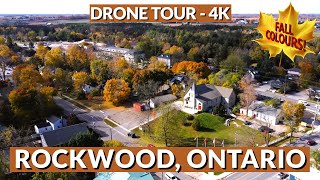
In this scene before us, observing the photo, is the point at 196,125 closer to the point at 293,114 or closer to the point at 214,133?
the point at 214,133

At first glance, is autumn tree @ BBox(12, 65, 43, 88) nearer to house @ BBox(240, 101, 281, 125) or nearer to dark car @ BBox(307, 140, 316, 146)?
house @ BBox(240, 101, 281, 125)

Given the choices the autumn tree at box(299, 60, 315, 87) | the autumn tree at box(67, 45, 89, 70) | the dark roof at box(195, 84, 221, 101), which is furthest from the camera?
the autumn tree at box(67, 45, 89, 70)

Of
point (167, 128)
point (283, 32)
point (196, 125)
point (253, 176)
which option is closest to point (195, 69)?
point (196, 125)

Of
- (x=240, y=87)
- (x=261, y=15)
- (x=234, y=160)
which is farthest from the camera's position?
(x=240, y=87)

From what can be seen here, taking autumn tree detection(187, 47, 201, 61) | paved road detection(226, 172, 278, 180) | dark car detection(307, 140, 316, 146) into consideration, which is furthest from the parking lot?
autumn tree detection(187, 47, 201, 61)

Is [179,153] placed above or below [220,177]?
above

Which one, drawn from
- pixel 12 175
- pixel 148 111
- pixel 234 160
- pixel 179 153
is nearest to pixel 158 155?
pixel 179 153

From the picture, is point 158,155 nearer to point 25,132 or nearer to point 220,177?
point 220,177

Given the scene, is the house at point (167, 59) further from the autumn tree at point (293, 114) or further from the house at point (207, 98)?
the autumn tree at point (293, 114)

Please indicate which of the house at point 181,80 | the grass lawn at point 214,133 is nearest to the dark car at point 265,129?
the grass lawn at point 214,133
